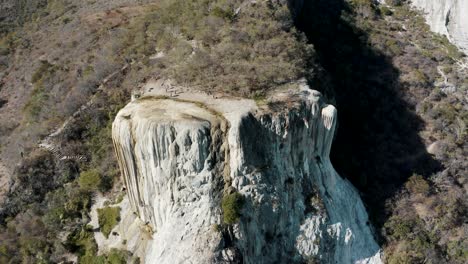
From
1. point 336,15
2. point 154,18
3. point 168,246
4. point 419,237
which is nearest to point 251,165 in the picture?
point 168,246

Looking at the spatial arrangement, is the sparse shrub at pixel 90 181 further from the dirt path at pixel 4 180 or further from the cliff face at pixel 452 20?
the cliff face at pixel 452 20

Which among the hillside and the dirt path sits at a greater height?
the hillside

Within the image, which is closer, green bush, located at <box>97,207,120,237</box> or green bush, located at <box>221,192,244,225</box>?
green bush, located at <box>221,192,244,225</box>

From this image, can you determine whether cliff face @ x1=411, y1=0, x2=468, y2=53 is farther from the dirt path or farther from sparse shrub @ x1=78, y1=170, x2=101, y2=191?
the dirt path

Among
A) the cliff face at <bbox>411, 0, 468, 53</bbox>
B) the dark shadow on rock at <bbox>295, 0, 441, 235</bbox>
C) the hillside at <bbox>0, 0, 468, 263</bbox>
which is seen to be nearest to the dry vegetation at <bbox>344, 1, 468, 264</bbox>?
the hillside at <bbox>0, 0, 468, 263</bbox>

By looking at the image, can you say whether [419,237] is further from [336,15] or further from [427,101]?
[336,15]
